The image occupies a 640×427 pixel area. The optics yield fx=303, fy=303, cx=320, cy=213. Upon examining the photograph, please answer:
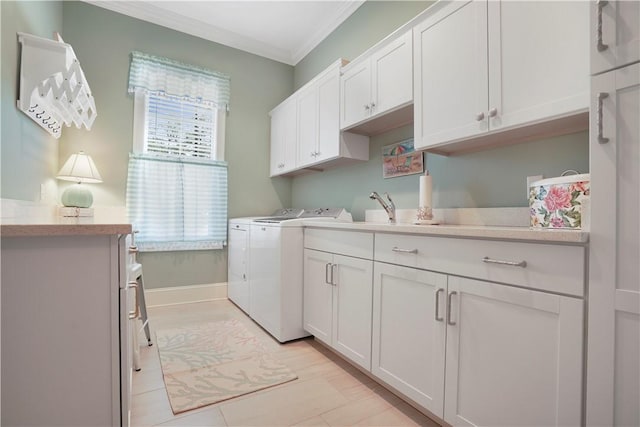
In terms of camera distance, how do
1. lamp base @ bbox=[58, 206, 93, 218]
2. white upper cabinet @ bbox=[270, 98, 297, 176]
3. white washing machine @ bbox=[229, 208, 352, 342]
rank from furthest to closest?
white upper cabinet @ bbox=[270, 98, 297, 176]
white washing machine @ bbox=[229, 208, 352, 342]
lamp base @ bbox=[58, 206, 93, 218]

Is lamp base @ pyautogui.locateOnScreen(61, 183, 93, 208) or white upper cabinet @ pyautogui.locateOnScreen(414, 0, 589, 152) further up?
white upper cabinet @ pyautogui.locateOnScreen(414, 0, 589, 152)

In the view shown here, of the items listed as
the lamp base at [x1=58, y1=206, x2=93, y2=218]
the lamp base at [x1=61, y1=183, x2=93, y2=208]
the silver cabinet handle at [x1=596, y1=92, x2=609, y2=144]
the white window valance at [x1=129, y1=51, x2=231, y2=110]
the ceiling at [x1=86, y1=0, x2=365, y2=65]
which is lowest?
the lamp base at [x1=58, y1=206, x2=93, y2=218]

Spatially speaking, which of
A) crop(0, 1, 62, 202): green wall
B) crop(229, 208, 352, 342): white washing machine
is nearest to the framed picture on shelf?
crop(229, 208, 352, 342): white washing machine

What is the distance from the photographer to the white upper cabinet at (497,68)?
121 centimetres

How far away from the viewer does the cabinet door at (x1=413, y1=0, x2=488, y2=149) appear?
1.51 metres

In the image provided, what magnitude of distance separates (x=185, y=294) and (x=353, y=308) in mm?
2275

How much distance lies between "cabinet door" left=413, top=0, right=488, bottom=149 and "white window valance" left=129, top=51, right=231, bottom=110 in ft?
7.97

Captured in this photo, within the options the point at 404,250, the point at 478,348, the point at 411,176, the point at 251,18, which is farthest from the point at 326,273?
the point at 251,18

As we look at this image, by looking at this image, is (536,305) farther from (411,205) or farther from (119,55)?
(119,55)

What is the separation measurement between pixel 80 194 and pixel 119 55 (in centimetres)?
188

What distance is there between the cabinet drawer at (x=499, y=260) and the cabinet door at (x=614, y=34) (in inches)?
22.1

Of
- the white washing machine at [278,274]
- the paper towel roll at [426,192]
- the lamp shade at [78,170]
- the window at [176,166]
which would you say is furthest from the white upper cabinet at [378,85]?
the lamp shade at [78,170]

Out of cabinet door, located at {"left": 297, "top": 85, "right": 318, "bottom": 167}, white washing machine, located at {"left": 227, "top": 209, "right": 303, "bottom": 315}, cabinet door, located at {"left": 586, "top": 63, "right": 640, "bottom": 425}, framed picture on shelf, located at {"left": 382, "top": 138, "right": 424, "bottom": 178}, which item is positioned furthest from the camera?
white washing machine, located at {"left": 227, "top": 209, "right": 303, "bottom": 315}

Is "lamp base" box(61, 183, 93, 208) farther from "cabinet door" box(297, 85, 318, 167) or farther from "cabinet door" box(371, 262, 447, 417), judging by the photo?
"cabinet door" box(371, 262, 447, 417)
